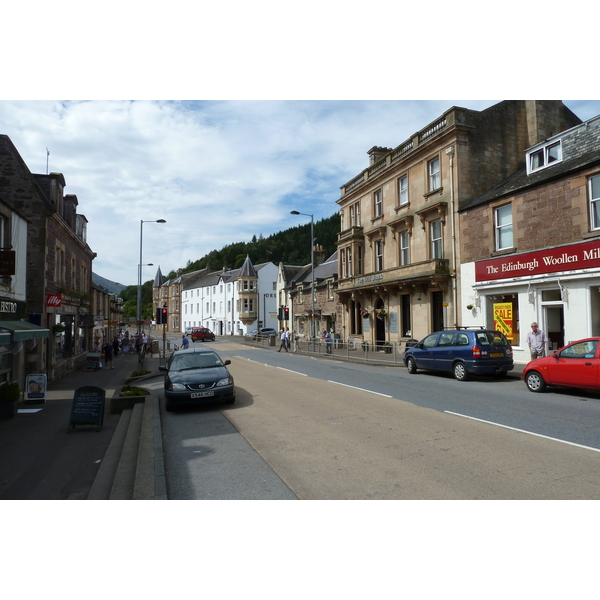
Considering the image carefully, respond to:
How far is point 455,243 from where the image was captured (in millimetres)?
22250

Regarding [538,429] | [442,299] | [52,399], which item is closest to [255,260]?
[442,299]

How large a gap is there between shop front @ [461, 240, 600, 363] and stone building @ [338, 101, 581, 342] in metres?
1.57

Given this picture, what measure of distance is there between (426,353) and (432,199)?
10826mm

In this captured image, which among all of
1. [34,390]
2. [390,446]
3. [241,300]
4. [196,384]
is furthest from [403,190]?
[241,300]

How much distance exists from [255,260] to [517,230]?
9453cm

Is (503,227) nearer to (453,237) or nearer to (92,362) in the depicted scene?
(453,237)

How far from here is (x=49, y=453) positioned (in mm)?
8062

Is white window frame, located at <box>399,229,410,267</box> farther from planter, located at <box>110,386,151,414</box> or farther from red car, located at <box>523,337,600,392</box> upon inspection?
planter, located at <box>110,386,151,414</box>

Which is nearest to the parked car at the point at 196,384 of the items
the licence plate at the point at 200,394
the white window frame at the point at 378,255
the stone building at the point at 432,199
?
the licence plate at the point at 200,394

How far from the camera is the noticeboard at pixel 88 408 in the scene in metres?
9.71

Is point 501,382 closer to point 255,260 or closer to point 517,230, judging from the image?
point 517,230

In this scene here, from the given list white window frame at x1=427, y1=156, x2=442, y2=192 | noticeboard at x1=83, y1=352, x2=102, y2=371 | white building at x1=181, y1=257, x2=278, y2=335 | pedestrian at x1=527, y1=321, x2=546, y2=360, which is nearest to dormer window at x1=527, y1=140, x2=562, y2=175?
white window frame at x1=427, y1=156, x2=442, y2=192

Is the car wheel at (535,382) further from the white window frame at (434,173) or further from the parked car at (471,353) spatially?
the white window frame at (434,173)

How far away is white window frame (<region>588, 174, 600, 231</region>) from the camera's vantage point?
15531 mm
